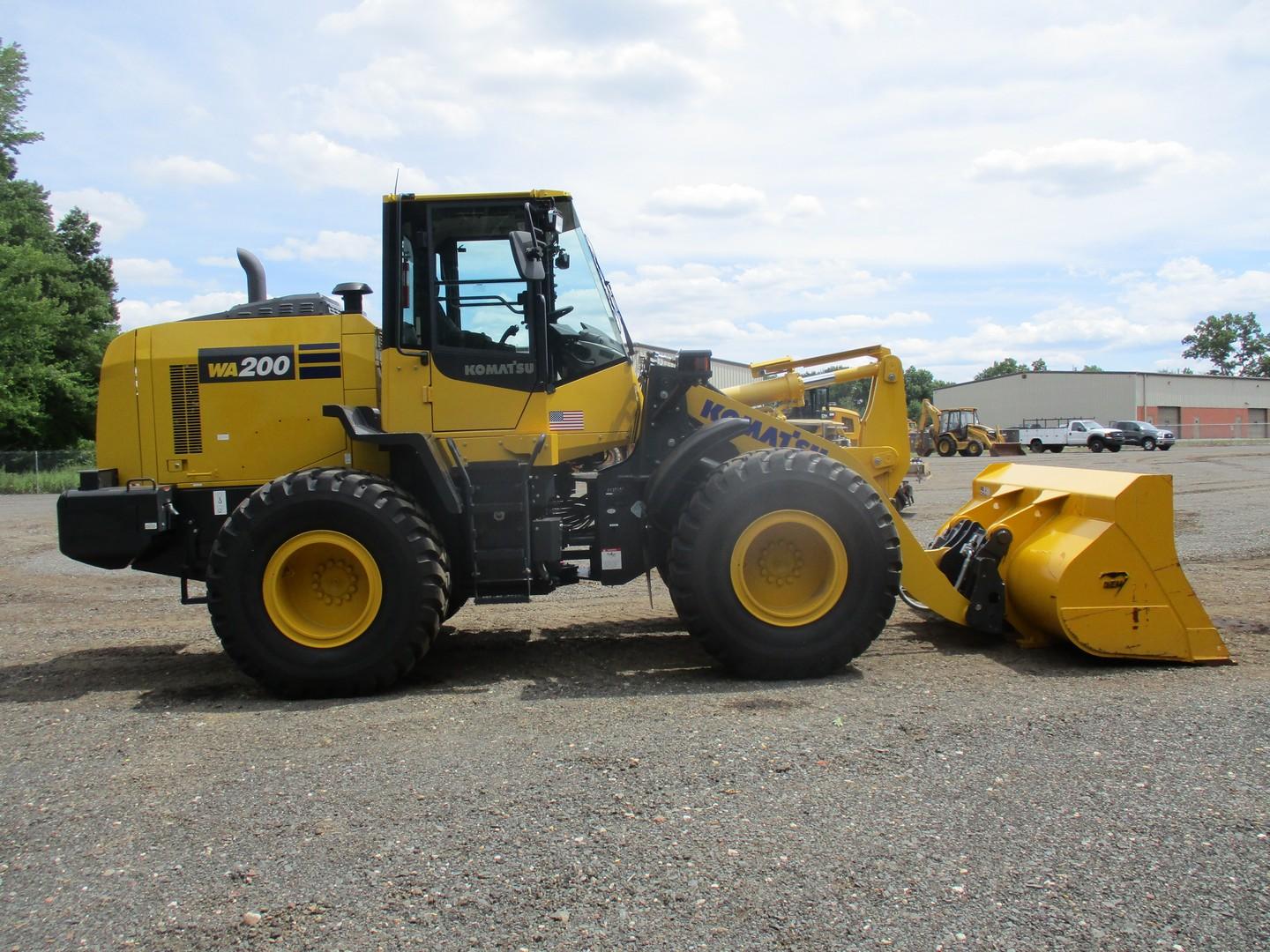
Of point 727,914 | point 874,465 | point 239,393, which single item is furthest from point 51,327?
point 727,914

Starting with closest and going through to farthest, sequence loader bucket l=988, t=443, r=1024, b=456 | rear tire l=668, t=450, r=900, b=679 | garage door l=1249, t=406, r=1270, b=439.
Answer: rear tire l=668, t=450, r=900, b=679 → loader bucket l=988, t=443, r=1024, b=456 → garage door l=1249, t=406, r=1270, b=439

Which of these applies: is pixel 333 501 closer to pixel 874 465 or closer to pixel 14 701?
pixel 14 701

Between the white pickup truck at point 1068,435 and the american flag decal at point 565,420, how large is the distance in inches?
1831

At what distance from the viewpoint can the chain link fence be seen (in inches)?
1169

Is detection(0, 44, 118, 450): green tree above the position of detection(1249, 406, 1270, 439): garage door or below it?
above

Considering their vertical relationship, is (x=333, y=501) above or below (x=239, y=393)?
below

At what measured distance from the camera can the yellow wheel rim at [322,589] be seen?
5.83m

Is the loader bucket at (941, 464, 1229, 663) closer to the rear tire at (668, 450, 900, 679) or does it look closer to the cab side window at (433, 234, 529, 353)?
the rear tire at (668, 450, 900, 679)

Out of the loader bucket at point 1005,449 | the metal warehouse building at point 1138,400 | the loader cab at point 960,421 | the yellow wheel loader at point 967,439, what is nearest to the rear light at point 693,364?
the yellow wheel loader at point 967,439

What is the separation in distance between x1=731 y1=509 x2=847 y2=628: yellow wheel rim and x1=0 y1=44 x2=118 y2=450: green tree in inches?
1377

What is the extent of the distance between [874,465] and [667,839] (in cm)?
400

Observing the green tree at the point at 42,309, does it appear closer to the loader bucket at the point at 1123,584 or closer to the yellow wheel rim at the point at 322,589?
the yellow wheel rim at the point at 322,589

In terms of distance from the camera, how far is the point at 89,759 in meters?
4.74

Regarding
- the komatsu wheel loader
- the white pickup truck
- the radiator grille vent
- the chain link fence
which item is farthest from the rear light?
the white pickup truck
